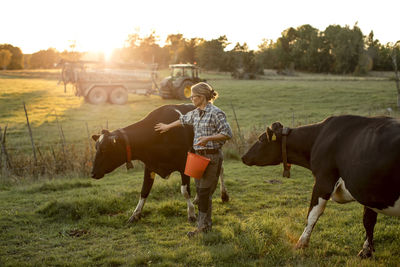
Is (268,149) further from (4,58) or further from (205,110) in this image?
(4,58)

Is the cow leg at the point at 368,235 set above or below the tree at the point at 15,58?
below

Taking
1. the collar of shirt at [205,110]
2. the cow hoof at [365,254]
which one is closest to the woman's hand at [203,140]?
the collar of shirt at [205,110]

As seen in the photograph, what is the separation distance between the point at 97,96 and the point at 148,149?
19.3 m

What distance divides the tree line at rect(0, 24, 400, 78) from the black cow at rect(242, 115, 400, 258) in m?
36.5

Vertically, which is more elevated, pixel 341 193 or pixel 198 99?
pixel 198 99

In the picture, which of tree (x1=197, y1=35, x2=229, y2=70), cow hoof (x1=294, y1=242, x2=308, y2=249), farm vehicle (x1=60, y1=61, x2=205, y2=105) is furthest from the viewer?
tree (x1=197, y1=35, x2=229, y2=70)

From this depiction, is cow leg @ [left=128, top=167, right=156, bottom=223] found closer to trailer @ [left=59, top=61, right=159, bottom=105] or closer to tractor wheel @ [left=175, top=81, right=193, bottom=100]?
trailer @ [left=59, top=61, right=159, bottom=105]

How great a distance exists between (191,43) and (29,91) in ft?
71.3

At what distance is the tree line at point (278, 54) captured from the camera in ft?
145

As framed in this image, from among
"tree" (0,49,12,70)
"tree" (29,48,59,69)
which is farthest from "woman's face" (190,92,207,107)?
"tree" (29,48,59,69)

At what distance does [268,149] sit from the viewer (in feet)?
18.0

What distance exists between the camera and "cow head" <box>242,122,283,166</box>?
534 centimetres

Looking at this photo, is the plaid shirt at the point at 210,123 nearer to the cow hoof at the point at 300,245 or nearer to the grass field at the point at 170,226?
the grass field at the point at 170,226

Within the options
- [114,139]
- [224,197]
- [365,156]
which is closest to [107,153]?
[114,139]
